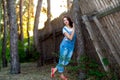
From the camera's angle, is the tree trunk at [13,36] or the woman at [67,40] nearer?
the woman at [67,40]

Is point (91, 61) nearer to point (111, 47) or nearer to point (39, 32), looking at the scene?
point (111, 47)

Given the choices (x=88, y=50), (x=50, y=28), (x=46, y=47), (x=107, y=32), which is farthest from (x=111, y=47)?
(x=46, y=47)

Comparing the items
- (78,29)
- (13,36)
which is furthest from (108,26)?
(13,36)

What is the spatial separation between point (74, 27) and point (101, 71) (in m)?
1.24

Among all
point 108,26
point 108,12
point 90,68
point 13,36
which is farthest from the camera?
point 13,36

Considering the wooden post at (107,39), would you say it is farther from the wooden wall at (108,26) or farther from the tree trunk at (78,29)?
the tree trunk at (78,29)

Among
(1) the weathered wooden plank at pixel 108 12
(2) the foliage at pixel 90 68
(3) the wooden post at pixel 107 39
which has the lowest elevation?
(2) the foliage at pixel 90 68

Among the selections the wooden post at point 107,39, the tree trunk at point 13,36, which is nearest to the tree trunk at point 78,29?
the wooden post at point 107,39

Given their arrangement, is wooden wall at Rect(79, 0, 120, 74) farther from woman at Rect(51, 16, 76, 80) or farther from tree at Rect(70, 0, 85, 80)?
woman at Rect(51, 16, 76, 80)

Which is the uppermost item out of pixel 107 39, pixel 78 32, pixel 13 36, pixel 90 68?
pixel 13 36

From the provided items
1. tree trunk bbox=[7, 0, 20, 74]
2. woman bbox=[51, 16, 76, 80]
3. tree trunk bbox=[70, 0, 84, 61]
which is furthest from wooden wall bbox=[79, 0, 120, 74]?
tree trunk bbox=[7, 0, 20, 74]

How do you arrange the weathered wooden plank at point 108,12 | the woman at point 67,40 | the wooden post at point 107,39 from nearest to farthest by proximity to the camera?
the weathered wooden plank at point 108,12 → the wooden post at point 107,39 → the woman at point 67,40

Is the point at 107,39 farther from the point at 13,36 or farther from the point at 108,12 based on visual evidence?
the point at 13,36

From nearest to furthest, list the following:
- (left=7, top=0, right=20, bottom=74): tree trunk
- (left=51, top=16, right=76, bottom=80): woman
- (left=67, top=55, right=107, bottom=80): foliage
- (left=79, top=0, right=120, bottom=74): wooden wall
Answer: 1. (left=79, top=0, right=120, bottom=74): wooden wall
2. (left=67, top=55, right=107, bottom=80): foliage
3. (left=51, top=16, right=76, bottom=80): woman
4. (left=7, top=0, right=20, bottom=74): tree trunk
